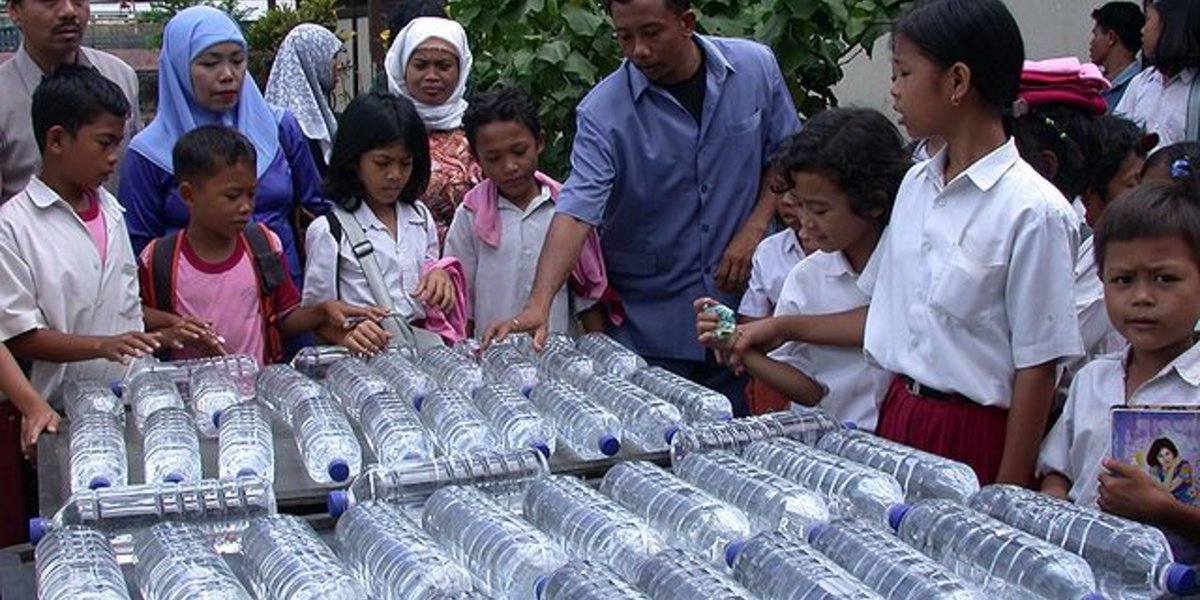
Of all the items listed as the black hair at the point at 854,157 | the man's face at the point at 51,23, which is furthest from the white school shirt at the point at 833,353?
the man's face at the point at 51,23

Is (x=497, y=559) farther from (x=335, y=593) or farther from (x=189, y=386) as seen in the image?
(x=189, y=386)

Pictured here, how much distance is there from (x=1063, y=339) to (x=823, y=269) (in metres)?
0.78

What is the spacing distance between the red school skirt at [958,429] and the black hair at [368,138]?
1896 mm

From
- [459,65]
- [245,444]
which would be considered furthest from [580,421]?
[459,65]

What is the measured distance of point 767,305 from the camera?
389cm

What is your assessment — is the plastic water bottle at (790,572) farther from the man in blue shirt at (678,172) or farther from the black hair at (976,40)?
the man in blue shirt at (678,172)

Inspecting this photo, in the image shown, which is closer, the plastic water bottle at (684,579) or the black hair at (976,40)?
the plastic water bottle at (684,579)

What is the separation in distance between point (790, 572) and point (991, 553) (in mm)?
351

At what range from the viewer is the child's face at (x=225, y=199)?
393cm

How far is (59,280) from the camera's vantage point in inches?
143

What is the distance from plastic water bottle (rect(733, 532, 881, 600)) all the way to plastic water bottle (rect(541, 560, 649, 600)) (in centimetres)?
20

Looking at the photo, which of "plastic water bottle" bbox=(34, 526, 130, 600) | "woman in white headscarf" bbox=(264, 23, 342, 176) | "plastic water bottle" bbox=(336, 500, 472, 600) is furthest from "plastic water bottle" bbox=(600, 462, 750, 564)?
"woman in white headscarf" bbox=(264, 23, 342, 176)

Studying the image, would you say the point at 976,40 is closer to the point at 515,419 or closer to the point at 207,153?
the point at 515,419

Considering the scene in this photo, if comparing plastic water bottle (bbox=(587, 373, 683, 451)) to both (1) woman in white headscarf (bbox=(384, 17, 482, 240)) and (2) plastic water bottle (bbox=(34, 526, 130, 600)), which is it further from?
(1) woman in white headscarf (bbox=(384, 17, 482, 240))
